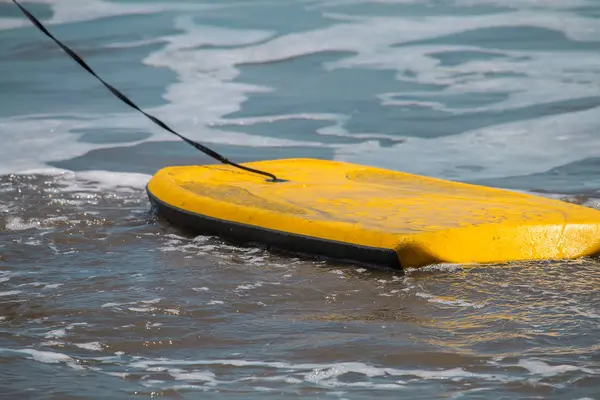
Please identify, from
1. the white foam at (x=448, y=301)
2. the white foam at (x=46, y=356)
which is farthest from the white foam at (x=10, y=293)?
the white foam at (x=448, y=301)

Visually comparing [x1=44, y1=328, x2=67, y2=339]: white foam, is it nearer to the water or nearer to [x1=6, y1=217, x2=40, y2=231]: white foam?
the water

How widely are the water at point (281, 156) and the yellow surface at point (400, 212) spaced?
0.31 feet

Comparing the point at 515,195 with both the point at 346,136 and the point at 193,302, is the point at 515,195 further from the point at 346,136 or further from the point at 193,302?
the point at 346,136

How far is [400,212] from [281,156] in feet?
8.57

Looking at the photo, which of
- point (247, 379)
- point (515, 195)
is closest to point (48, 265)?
point (247, 379)

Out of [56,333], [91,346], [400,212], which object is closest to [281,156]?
[400,212]

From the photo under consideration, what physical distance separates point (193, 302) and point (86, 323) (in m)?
0.40

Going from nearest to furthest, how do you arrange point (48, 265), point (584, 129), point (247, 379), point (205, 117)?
1. point (247, 379)
2. point (48, 265)
3. point (584, 129)
4. point (205, 117)

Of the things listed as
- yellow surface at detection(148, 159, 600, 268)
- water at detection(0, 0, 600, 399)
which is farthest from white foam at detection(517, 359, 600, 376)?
yellow surface at detection(148, 159, 600, 268)

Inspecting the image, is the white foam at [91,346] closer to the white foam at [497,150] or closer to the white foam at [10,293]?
the white foam at [10,293]

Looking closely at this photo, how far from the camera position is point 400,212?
403 cm

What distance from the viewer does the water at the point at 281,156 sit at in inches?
110

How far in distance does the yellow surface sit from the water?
0.31 feet

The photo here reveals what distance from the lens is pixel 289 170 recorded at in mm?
5008
